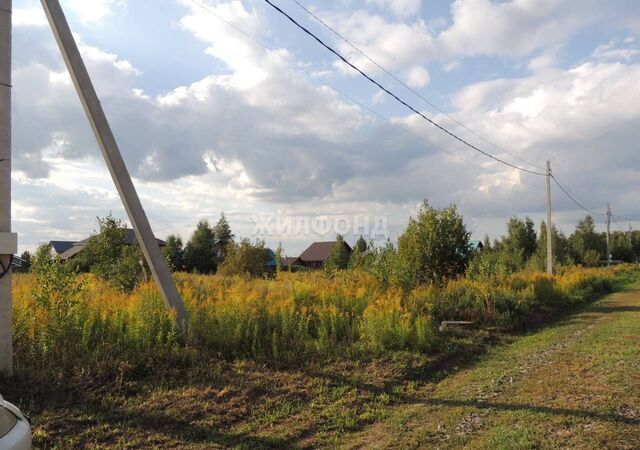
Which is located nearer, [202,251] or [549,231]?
[549,231]

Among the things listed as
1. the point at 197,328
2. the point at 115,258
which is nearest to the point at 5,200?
the point at 197,328

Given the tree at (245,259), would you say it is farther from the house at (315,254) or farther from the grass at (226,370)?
the house at (315,254)

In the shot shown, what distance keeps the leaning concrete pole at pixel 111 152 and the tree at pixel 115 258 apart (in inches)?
237

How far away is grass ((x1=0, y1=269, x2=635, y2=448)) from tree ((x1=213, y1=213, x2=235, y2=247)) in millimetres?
39386

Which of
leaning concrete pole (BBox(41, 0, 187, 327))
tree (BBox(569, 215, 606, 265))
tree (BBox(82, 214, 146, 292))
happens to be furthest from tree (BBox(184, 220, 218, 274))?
tree (BBox(569, 215, 606, 265))

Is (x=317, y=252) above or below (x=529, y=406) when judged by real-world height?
above

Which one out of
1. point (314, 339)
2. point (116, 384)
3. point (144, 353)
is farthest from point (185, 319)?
point (314, 339)

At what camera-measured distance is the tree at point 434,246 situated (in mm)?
16969

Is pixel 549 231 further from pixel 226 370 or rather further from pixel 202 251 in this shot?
pixel 202 251

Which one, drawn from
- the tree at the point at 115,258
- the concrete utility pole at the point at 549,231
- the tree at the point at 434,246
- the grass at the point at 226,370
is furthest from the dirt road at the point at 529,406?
the concrete utility pole at the point at 549,231

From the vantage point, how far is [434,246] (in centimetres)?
1702

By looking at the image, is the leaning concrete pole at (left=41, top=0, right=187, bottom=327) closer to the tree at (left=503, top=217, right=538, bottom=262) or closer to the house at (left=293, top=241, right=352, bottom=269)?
the tree at (left=503, top=217, right=538, bottom=262)

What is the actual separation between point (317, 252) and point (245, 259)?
45068 millimetres

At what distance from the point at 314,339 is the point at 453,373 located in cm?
255
